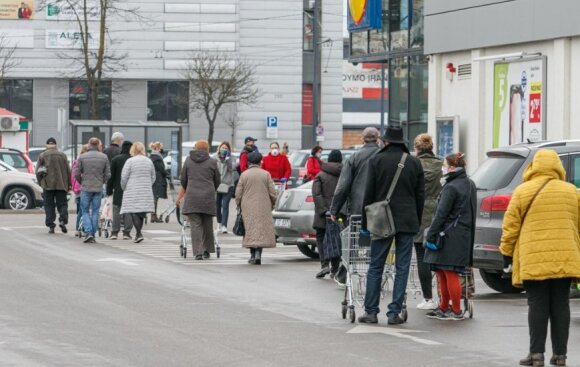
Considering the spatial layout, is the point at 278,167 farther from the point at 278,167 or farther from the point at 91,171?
the point at 91,171

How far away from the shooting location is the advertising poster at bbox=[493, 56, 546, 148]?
2745cm

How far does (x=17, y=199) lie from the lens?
116ft

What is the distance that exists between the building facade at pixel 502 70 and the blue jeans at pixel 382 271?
1380 cm

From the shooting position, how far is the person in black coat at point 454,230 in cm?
1373

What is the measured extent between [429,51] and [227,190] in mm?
6334

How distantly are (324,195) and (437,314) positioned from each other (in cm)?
461

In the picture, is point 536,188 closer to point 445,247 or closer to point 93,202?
point 445,247

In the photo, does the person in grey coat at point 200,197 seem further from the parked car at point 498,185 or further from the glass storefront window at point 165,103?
the glass storefront window at point 165,103

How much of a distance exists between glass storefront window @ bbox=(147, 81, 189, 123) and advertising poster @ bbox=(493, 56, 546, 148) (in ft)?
155

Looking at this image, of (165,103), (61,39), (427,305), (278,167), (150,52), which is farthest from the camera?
(165,103)

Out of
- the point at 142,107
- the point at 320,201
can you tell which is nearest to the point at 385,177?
the point at 320,201

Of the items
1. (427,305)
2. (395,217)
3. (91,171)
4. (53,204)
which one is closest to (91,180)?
(91,171)

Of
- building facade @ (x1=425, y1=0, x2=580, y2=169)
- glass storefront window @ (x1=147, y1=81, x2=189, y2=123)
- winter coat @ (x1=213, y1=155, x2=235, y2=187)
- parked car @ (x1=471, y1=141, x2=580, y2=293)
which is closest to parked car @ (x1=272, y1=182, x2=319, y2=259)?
parked car @ (x1=471, y1=141, x2=580, y2=293)

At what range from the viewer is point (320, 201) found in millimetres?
18172
